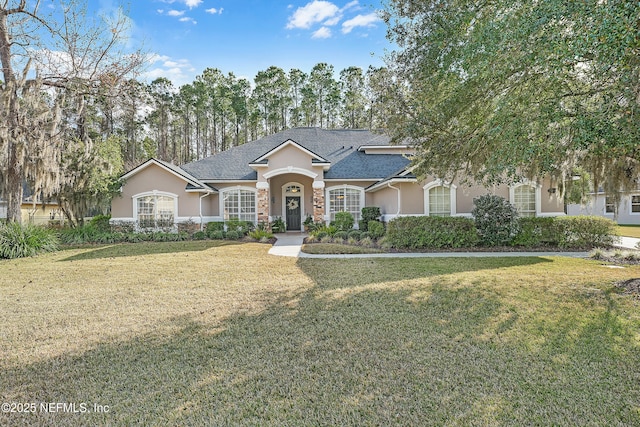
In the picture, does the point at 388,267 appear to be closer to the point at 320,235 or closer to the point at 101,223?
the point at 320,235

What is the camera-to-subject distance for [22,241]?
1189 cm

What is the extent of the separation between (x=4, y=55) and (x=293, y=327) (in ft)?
57.6

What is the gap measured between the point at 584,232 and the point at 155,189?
771 inches

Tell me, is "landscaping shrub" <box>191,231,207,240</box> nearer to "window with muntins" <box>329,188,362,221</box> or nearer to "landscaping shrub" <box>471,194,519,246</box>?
"window with muntins" <box>329,188,362,221</box>

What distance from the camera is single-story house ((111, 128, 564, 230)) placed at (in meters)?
15.1

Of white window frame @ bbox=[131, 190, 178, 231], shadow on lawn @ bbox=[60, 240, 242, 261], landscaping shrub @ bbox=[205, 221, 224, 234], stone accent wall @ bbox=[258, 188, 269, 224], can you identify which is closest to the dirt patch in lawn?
shadow on lawn @ bbox=[60, 240, 242, 261]

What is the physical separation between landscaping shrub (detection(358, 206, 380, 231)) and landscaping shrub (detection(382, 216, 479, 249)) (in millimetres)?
5088

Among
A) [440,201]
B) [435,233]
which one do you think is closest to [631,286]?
[435,233]

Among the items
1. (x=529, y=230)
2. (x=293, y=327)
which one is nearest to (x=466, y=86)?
(x=293, y=327)

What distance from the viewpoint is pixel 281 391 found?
312 centimetres

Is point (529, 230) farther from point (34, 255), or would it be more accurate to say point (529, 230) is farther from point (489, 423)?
point (34, 255)

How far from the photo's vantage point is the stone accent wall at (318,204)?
59.5 feet

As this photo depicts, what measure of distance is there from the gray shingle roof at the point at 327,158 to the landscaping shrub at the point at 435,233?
7.02 m

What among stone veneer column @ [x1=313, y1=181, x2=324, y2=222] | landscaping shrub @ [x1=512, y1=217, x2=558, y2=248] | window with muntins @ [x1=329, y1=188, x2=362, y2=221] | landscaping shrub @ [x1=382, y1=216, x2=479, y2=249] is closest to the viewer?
landscaping shrub @ [x1=382, y1=216, x2=479, y2=249]
